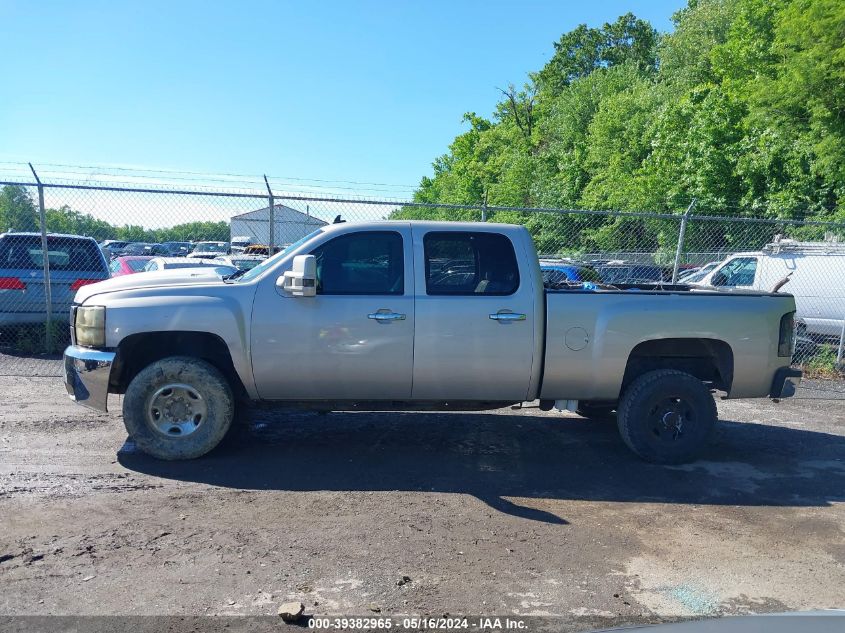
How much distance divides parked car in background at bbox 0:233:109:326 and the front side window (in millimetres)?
6319

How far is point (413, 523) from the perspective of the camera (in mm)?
4805

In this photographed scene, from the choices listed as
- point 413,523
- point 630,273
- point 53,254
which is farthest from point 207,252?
point 413,523

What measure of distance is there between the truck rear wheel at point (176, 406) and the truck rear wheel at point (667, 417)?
3.50 meters

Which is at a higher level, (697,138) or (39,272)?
(697,138)

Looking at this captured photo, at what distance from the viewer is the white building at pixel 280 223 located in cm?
1053

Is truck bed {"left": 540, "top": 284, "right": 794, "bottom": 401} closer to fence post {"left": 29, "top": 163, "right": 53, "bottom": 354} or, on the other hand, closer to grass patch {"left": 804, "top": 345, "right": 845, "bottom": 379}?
grass patch {"left": 804, "top": 345, "right": 845, "bottom": 379}

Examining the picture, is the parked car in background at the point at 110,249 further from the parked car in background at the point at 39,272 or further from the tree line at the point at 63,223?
the parked car in background at the point at 39,272

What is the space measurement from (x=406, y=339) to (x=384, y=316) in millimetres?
267

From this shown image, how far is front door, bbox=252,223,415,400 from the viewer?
230 inches

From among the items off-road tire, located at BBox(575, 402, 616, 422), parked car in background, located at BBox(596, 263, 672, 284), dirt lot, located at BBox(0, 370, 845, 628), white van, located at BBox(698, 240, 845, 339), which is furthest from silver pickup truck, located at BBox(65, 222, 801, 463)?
parked car in background, located at BBox(596, 263, 672, 284)

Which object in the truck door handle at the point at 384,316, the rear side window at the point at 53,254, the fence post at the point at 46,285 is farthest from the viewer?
the rear side window at the point at 53,254

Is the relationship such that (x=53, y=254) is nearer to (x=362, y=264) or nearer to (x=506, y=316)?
(x=362, y=264)

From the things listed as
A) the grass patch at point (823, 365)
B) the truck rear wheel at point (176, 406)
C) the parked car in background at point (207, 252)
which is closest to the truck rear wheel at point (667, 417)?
the truck rear wheel at point (176, 406)

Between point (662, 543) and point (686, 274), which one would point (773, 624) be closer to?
point (662, 543)
